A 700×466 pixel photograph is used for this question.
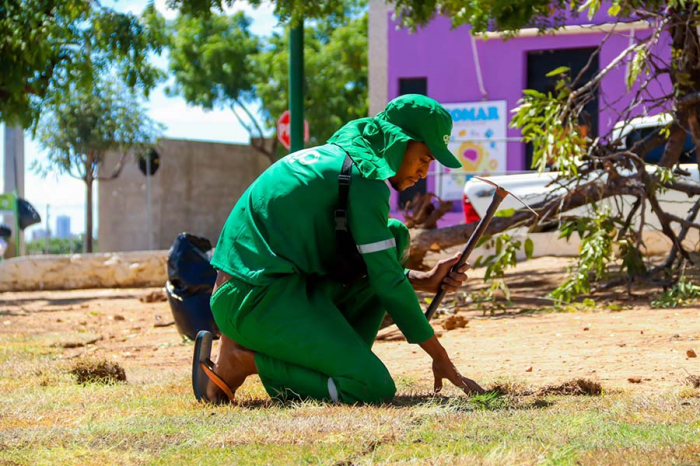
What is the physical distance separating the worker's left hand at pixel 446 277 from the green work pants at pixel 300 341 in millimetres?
437

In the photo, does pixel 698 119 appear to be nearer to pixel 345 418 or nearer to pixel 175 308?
pixel 175 308

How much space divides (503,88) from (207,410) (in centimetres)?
1424

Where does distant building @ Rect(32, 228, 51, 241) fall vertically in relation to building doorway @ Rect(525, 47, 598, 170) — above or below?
below

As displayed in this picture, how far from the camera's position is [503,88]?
685 inches

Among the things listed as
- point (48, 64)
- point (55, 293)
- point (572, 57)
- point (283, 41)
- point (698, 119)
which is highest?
point (283, 41)

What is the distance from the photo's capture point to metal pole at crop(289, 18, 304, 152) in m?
10.2

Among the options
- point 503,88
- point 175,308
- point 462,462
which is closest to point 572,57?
point 503,88

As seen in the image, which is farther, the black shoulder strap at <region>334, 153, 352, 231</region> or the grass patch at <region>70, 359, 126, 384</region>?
the grass patch at <region>70, 359, 126, 384</region>

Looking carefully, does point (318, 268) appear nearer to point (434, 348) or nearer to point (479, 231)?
point (434, 348)

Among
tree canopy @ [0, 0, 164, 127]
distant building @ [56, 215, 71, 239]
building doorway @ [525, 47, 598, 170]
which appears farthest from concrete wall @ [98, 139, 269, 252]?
tree canopy @ [0, 0, 164, 127]

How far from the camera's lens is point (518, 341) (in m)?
6.38

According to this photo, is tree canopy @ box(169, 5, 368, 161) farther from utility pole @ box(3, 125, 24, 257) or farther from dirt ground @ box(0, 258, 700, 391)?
dirt ground @ box(0, 258, 700, 391)

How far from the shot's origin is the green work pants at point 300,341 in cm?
396

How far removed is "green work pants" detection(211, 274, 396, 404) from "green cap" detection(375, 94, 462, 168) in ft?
2.50
